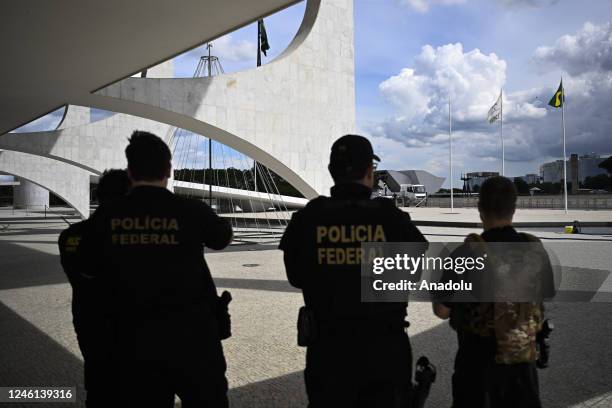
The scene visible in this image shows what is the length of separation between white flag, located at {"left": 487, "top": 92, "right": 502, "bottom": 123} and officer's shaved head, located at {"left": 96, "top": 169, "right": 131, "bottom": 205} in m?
27.1

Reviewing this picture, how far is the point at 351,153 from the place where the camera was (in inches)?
77.4

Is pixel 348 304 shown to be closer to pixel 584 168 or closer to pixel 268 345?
pixel 268 345

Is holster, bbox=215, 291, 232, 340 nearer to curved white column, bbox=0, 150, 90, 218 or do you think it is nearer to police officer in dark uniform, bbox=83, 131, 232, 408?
police officer in dark uniform, bbox=83, 131, 232, 408

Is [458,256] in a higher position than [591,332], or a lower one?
higher

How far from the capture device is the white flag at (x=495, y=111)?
26.6 metres

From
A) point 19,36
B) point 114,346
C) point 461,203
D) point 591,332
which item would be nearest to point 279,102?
point 19,36

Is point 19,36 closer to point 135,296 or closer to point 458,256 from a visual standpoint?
point 135,296

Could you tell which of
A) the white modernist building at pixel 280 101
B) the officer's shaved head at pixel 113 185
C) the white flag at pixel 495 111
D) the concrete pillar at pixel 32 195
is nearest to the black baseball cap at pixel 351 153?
the officer's shaved head at pixel 113 185

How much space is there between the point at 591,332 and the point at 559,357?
3.09 ft

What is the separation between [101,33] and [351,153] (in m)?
6.04

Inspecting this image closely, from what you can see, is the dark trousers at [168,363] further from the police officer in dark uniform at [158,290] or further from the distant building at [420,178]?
the distant building at [420,178]

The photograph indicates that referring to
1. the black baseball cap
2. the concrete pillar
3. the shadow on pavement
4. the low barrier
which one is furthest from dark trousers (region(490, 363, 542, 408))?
the concrete pillar

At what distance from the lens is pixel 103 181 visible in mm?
2867

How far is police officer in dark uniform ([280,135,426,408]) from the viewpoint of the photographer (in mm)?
1815
